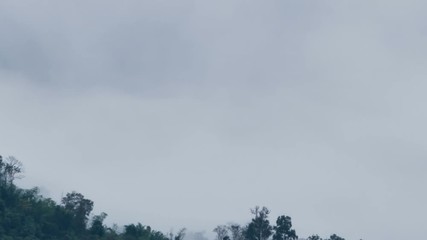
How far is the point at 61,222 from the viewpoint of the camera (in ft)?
321

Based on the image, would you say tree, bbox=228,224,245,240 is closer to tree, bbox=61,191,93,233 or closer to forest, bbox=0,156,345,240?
forest, bbox=0,156,345,240

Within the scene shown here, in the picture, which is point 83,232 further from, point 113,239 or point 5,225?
point 5,225

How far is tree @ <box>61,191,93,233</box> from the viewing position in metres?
99.6

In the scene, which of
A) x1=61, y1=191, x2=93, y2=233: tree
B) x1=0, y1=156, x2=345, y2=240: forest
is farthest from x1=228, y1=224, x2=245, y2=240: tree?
x1=61, y1=191, x2=93, y2=233: tree

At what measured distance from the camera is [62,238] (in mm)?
93562

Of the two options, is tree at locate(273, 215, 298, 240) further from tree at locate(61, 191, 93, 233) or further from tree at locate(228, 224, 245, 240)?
tree at locate(61, 191, 93, 233)

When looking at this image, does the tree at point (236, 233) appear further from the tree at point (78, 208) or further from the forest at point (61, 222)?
the tree at point (78, 208)

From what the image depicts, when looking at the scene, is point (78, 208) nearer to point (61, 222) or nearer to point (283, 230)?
point (61, 222)

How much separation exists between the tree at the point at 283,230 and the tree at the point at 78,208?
27887 mm

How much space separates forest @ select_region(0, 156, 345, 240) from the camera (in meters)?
90.5

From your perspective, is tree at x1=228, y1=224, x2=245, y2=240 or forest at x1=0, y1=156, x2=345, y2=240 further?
tree at x1=228, y1=224, x2=245, y2=240

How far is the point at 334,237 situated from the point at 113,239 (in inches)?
1576

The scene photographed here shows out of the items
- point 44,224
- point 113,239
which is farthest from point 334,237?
point 44,224

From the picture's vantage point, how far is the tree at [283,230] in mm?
110188
